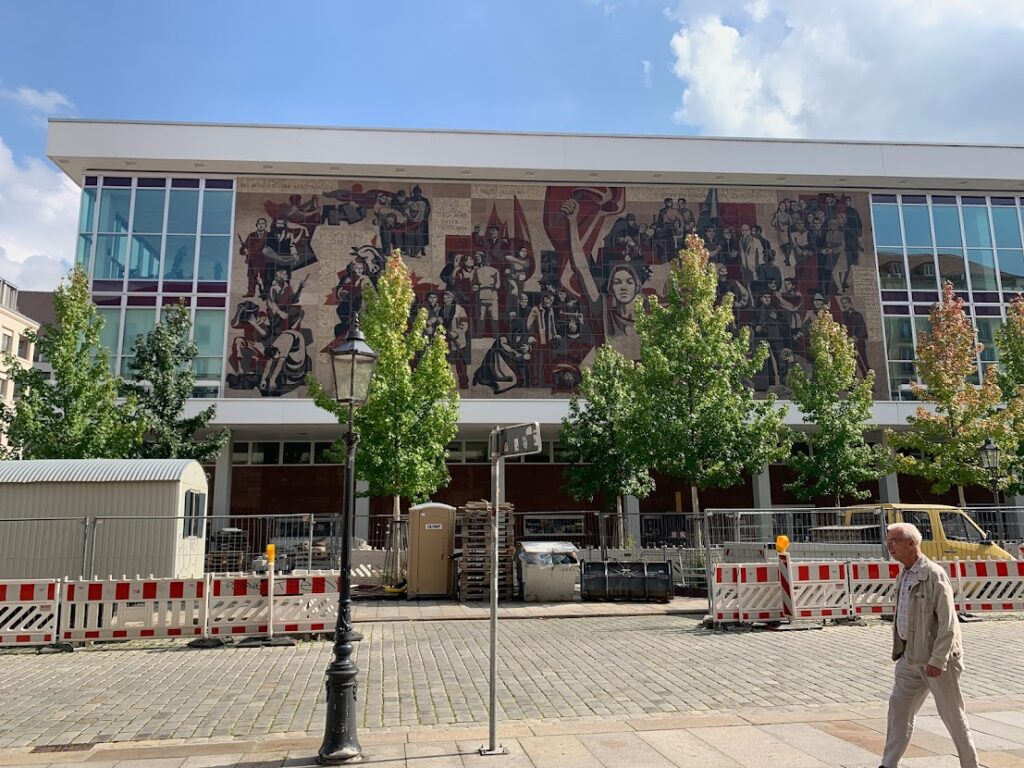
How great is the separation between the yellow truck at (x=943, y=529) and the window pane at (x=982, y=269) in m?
25.3

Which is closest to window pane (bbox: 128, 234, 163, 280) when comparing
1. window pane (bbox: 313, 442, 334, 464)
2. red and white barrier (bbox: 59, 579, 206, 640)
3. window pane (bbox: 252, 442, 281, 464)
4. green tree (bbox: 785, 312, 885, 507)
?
window pane (bbox: 252, 442, 281, 464)

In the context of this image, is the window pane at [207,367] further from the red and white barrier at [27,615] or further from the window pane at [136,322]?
the red and white barrier at [27,615]

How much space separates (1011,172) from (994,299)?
20.4 ft

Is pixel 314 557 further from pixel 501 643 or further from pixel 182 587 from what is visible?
pixel 501 643

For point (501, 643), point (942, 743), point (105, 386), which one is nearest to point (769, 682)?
point (942, 743)

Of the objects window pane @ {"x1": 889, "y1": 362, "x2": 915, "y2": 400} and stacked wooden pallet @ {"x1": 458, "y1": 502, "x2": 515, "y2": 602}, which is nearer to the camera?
stacked wooden pallet @ {"x1": 458, "y1": 502, "x2": 515, "y2": 602}

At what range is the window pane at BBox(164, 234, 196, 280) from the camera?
1339 inches

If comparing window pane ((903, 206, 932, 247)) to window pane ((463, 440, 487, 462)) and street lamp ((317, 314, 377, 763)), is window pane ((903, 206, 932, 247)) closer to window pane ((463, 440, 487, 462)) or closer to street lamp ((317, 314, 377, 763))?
window pane ((463, 440, 487, 462))

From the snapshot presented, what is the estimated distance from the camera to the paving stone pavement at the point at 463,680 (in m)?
7.67

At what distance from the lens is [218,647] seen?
41.3 feet

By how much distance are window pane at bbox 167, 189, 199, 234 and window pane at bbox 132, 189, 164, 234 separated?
423 millimetres

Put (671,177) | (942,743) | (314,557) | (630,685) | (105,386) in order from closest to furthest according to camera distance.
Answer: (942,743), (630,685), (314,557), (105,386), (671,177)

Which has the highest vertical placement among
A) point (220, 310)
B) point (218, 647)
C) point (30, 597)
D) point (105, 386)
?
point (220, 310)

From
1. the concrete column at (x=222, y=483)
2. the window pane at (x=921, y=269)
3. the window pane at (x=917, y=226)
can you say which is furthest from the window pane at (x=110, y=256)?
the window pane at (x=917, y=226)
